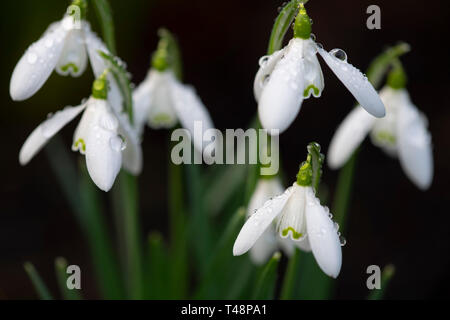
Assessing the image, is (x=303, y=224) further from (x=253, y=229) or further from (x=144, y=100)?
(x=144, y=100)

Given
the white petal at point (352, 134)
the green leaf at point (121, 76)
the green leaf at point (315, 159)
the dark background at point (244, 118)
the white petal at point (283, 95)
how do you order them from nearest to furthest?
1. the white petal at point (283, 95)
2. the green leaf at point (315, 159)
3. the green leaf at point (121, 76)
4. the white petal at point (352, 134)
5. the dark background at point (244, 118)

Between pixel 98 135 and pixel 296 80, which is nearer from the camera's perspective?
pixel 296 80

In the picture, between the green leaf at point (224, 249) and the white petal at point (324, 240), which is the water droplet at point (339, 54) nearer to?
the white petal at point (324, 240)

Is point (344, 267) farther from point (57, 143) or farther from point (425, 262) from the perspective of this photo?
point (57, 143)

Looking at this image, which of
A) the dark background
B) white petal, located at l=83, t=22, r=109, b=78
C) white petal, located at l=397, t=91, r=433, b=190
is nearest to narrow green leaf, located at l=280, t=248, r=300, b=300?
white petal, located at l=397, t=91, r=433, b=190

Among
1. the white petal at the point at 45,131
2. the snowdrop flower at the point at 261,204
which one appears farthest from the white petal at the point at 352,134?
the white petal at the point at 45,131

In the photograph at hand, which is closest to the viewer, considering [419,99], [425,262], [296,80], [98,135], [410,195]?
[296,80]
